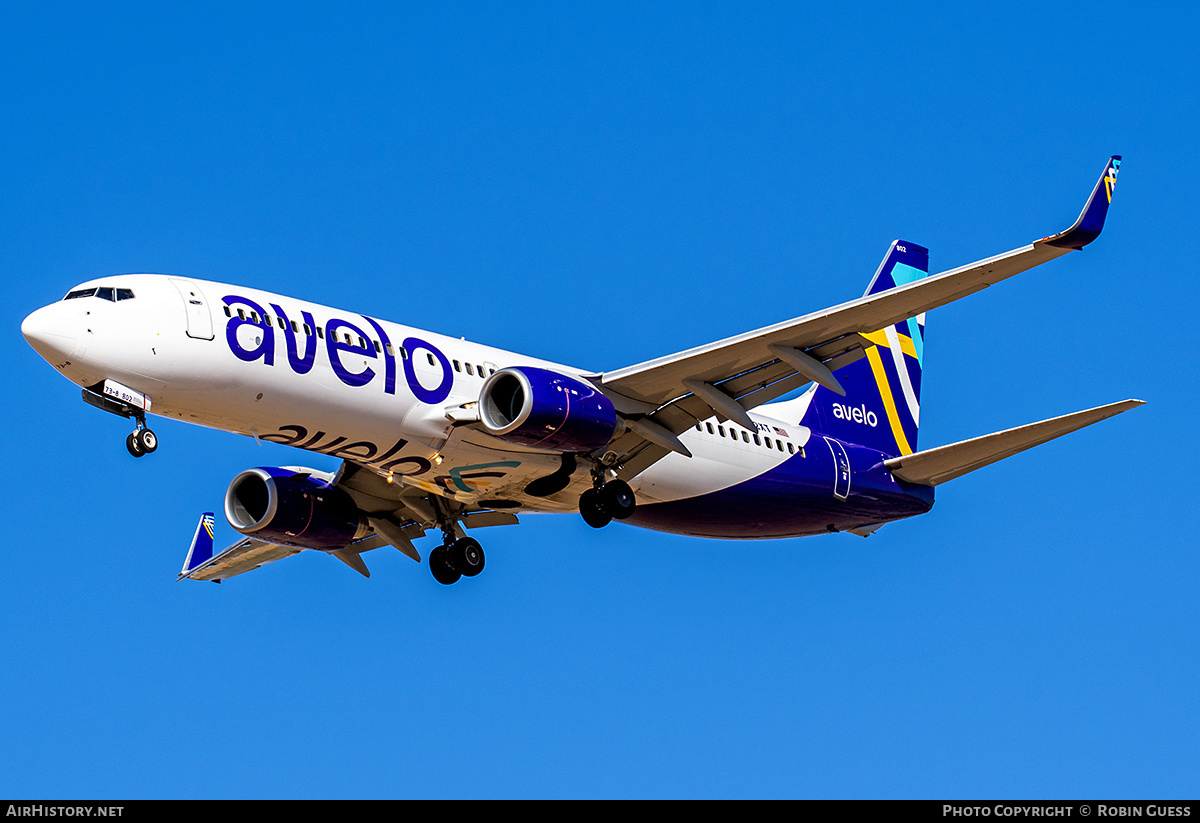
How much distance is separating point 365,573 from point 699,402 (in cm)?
994

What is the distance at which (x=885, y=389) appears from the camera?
36875 millimetres

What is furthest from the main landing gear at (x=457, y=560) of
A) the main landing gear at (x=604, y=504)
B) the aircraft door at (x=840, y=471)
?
the aircraft door at (x=840, y=471)

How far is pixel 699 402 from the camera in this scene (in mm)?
28156

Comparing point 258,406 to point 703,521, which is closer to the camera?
point 258,406

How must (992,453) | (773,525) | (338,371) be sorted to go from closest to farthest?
(338,371), (992,453), (773,525)

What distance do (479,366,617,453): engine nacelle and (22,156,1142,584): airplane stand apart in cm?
4

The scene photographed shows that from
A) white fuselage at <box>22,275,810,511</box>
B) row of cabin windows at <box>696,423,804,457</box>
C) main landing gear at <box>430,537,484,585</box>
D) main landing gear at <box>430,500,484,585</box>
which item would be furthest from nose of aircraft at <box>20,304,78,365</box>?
row of cabin windows at <box>696,423,804,457</box>

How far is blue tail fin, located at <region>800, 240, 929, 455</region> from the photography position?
34.6m

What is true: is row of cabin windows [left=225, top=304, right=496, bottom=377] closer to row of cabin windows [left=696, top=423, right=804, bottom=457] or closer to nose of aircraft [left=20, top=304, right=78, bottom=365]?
nose of aircraft [left=20, top=304, right=78, bottom=365]

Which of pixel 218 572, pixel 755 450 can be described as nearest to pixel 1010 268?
pixel 755 450

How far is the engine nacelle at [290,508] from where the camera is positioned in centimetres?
3023

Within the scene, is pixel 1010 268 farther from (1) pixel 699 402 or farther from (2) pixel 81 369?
(2) pixel 81 369

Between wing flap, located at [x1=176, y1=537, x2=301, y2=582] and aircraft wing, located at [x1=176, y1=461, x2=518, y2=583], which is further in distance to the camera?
wing flap, located at [x1=176, y1=537, x2=301, y2=582]

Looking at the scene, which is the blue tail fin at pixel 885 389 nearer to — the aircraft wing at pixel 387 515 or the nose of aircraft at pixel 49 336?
the aircraft wing at pixel 387 515
